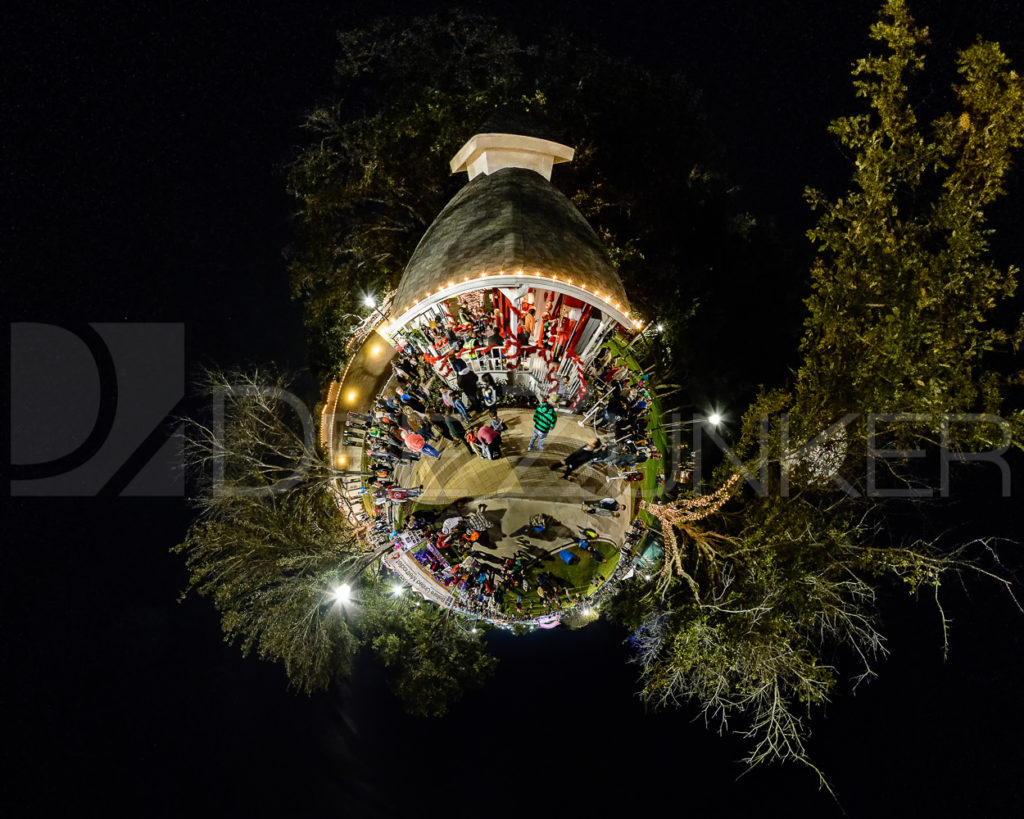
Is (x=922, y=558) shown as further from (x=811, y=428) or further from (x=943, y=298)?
(x=943, y=298)

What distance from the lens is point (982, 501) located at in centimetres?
1655

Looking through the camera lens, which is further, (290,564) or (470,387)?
(290,564)

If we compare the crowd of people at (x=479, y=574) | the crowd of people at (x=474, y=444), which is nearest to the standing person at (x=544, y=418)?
the crowd of people at (x=474, y=444)

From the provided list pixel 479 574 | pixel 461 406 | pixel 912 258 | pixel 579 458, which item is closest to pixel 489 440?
pixel 461 406

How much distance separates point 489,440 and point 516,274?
2635 mm

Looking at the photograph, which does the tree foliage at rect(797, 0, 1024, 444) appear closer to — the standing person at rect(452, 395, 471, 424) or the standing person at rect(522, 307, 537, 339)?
the standing person at rect(522, 307, 537, 339)

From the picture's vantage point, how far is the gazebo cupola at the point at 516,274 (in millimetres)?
11523

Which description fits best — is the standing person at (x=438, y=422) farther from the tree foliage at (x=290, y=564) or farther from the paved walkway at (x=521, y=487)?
the tree foliage at (x=290, y=564)

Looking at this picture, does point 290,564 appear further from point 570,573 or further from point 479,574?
point 570,573

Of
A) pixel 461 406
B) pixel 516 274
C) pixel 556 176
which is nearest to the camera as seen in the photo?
pixel 516 274

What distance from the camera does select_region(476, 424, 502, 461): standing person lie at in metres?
11.6

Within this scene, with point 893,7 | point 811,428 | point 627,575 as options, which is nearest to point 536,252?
point 627,575

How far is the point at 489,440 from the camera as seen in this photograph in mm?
11641

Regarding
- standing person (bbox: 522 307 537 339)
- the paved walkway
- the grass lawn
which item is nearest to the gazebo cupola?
standing person (bbox: 522 307 537 339)
